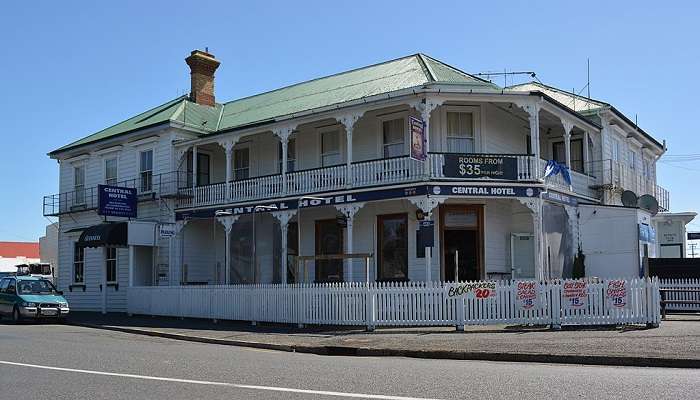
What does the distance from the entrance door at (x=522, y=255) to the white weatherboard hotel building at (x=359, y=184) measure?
0.04m

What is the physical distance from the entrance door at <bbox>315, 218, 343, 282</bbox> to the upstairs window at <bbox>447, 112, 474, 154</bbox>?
4742mm

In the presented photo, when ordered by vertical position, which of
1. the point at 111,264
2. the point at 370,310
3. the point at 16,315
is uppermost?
the point at 111,264

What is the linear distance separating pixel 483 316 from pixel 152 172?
1633 cm

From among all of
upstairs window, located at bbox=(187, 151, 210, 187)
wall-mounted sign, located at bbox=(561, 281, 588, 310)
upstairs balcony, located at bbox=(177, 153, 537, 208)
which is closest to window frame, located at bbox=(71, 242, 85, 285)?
upstairs window, located at bbox=(187, 151, 210, 187)

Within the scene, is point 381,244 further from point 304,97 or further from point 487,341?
point 487,341

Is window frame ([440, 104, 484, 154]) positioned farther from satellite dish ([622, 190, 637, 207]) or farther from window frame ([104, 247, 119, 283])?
window frame ([104, 247, 119, 283])

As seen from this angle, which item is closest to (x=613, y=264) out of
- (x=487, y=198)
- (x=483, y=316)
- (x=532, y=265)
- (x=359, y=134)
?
(x=532, y=265)

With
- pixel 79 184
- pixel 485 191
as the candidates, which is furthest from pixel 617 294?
pixel 79 184

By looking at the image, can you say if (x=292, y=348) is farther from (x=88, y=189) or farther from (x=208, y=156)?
(x=88, y=189)

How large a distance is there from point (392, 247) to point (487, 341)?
344 inches

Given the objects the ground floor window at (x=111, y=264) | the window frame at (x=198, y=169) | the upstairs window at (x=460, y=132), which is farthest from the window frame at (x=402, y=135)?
the ground floor window at (x=111, y=264)

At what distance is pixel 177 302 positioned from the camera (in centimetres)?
2405

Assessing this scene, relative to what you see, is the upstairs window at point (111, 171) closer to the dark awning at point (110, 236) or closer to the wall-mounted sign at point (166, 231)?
the dark awning at point (110, 236)

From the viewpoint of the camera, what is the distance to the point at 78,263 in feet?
106
